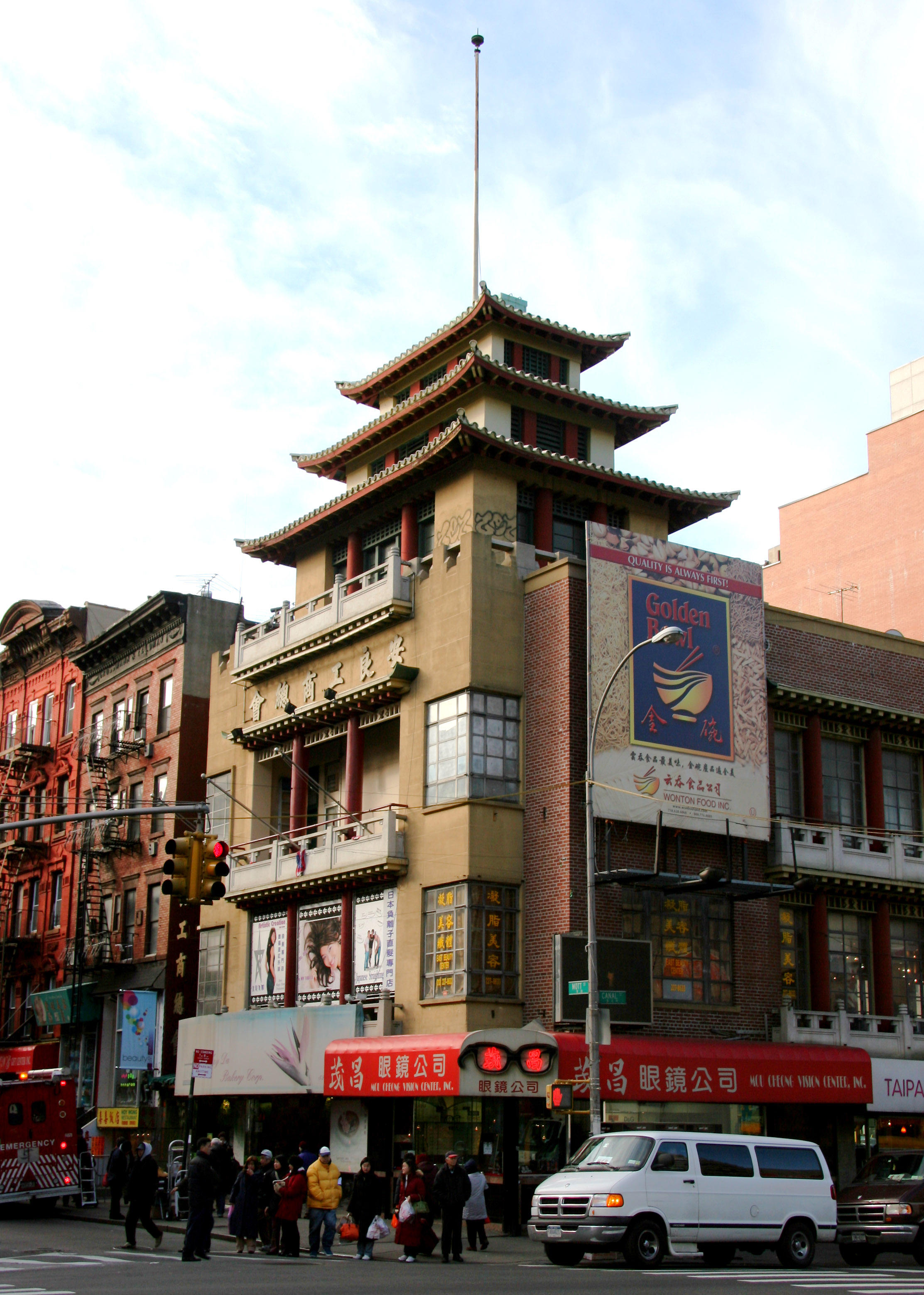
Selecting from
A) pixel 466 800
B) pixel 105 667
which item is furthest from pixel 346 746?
pixel 105 667

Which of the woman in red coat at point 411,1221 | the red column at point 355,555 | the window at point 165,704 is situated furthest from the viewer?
the window at point 165,704

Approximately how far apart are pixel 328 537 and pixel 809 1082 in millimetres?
21412

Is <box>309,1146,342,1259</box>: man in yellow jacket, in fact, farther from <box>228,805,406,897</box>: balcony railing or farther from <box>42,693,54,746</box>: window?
<box>42,693,54,746</box>: window

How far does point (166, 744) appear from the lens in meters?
47.8

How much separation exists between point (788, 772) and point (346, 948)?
11757mm

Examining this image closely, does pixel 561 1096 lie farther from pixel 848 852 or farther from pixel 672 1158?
pixel 848 852

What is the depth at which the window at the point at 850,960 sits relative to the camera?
36000 millimetres

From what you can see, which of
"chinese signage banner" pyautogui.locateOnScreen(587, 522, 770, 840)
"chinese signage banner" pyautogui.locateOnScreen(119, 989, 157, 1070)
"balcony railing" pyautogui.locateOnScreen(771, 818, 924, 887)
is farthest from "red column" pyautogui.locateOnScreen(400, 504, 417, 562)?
→ "chinese signage banner" pyautogui.locateOnScreen(119, 989, 157, 1070)

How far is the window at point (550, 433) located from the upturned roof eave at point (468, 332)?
112 inches

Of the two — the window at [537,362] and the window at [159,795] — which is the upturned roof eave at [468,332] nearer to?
the window at [537,362]

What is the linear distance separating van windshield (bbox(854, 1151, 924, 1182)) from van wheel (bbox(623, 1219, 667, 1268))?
18.2ft

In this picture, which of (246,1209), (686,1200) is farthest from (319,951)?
(686,1200)

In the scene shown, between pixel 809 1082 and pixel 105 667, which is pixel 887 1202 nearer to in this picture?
pixel 809 1082

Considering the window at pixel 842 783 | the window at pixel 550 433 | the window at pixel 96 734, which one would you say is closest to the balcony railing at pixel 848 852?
the window at pixel 842 783
